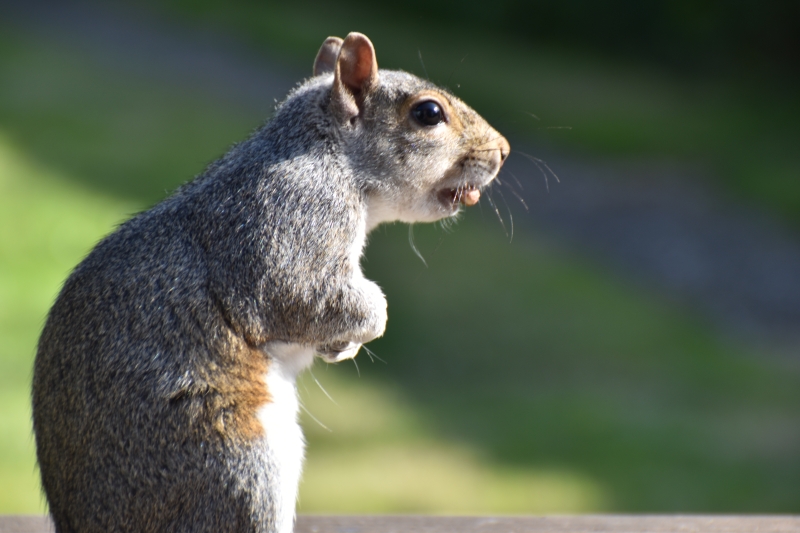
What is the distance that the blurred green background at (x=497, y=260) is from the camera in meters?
5.41

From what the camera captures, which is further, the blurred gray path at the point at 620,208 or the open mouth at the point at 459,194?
the blurred gray path at the point at 620,208

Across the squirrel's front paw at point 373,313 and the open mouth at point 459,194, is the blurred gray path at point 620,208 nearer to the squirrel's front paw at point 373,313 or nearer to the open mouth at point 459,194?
the open mouth at point 459,194

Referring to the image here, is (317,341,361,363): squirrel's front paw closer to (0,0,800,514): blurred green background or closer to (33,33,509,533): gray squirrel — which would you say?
(33,33,509,533): gray squirrel

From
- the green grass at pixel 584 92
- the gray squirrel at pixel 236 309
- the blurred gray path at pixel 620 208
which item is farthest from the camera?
the green grass at pixel 584 92

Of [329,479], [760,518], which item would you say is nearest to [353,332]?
[760,518]

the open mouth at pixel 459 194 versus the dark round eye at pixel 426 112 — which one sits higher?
the dark round eye at pixel 426 112

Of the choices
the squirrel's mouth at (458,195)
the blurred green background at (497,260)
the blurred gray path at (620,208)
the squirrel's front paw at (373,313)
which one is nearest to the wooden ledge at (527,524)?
the blurred green background at (497,260)

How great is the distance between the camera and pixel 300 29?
502 inches

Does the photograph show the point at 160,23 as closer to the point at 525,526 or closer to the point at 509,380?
the point at 509,380

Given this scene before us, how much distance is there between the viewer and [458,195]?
2506 mm

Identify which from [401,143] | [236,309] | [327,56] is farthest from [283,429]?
[327,56]

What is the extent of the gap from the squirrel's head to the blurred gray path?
4.73m

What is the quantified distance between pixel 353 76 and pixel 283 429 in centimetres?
83

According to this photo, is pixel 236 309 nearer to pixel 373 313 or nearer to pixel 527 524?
pixel 373 313
